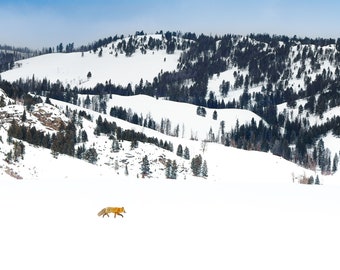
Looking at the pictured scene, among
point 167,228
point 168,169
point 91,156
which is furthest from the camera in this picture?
point 168,169

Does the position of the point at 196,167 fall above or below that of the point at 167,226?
below

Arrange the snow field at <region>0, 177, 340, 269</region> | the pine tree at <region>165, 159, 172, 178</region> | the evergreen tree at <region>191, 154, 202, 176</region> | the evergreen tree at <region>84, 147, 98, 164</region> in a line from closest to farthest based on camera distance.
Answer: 1. the snow field at <region>0, 177, 340, 269</region>
2. the pine tree at <region>165, 159, 172, 178</region>
3. the evergreen tree at <region>84, 147, 98, 164</region>
4. the evergreen tree at <region>191, 154, 202, 176</region>

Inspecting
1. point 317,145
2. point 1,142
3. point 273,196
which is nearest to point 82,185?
point 273,196

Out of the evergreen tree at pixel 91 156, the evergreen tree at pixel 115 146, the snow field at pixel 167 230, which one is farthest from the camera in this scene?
the evergreen tree at pixel 115 146

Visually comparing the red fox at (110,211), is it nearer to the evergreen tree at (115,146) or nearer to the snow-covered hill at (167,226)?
the snow-covered hill at (167,226)

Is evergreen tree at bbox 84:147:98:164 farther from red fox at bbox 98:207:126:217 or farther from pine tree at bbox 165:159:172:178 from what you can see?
red fox at bbox 98:207:126:217

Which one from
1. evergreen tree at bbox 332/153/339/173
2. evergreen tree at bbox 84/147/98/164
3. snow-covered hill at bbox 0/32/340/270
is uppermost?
snow-covered hill at bbox 0/32/340/270

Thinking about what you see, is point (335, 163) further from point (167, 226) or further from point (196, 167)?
point (167, 226)

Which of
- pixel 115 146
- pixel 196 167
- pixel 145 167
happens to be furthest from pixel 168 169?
pixel 115 146

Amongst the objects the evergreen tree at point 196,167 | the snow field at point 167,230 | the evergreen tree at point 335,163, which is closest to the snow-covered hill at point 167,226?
the snow field at point 167,230

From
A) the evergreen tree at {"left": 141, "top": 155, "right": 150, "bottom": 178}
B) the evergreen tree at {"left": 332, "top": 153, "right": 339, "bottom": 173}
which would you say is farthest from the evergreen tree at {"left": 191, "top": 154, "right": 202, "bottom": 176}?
the evergreen tree at {"left": 332, "top": 153, "right": 339, "bottom": 173}

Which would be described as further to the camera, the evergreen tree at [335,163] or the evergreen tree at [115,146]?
the evergreen tree at [335,163]

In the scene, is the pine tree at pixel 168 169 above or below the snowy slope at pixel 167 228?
below

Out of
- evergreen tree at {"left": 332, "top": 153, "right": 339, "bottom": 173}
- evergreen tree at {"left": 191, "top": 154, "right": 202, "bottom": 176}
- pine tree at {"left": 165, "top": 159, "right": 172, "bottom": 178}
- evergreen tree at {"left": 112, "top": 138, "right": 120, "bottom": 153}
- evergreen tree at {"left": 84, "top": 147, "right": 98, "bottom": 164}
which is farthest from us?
evergreen tree at {"left": 332, "top": 153, "right": 339, "bottom": 173}
